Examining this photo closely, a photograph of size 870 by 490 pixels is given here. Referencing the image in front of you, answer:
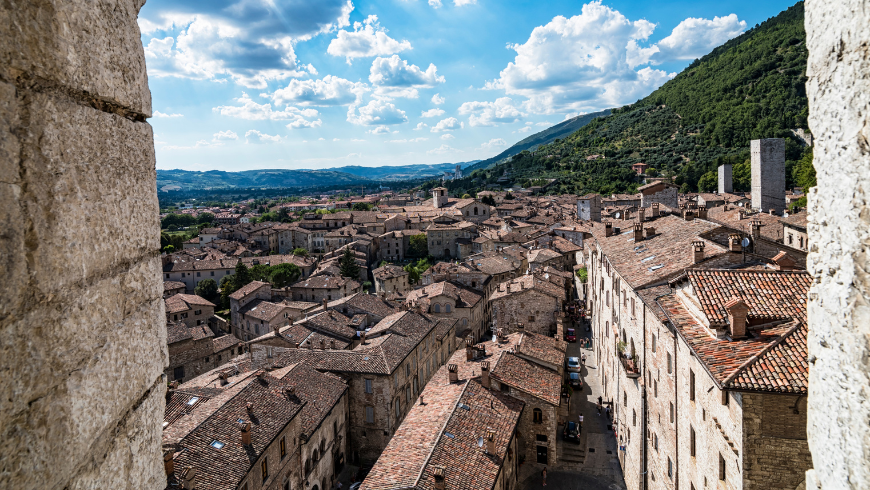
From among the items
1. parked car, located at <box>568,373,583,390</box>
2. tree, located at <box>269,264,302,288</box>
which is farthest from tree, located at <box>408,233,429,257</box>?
parked car, located at <box>568,373,583,390</box>

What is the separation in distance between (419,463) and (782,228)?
31838 mm

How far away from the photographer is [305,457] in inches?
868

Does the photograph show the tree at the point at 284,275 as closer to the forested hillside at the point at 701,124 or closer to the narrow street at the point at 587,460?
the narrow street at the point at 587,460

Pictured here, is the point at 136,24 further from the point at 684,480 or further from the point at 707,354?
the point at 684,480

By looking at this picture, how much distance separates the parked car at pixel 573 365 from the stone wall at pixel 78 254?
3435 cm

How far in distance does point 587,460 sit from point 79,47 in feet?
88.1

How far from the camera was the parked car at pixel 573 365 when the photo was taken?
114 ft

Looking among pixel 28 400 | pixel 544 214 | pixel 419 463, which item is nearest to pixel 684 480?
pixel 419 463

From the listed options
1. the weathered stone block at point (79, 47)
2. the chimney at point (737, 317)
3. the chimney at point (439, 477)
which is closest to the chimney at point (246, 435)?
the chimney at point (439, 477)

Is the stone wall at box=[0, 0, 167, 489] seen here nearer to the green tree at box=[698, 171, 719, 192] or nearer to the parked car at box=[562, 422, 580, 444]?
the parked car at box=[562, 422, 580, 444]

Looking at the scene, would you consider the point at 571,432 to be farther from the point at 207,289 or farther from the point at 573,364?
the point at 207,289

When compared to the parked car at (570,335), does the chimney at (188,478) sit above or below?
above

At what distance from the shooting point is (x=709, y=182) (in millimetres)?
98688

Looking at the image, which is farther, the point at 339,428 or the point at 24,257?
the point at 339,428
